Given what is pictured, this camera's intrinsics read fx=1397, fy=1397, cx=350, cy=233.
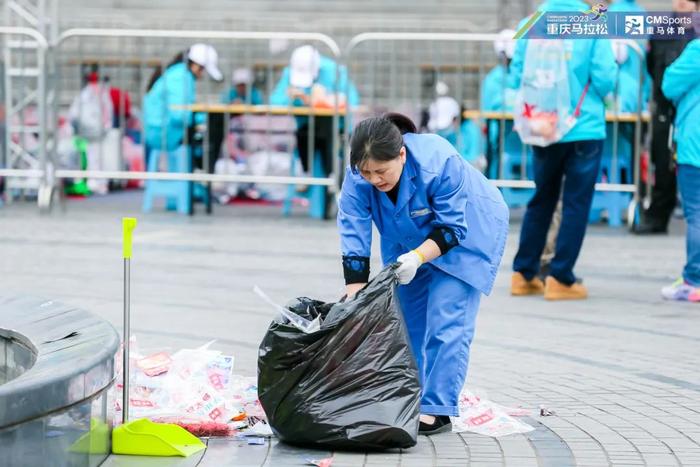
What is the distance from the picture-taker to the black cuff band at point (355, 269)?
5.09 metres

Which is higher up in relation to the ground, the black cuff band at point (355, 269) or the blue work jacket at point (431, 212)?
the blue work jacket at point (431, 212)

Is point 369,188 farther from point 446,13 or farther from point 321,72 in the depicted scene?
point 446,13

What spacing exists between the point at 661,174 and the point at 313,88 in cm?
345

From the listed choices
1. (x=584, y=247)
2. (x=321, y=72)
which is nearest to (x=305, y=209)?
(x=321, y=72)

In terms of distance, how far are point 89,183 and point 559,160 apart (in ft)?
28.0

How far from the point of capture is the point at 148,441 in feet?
15.8

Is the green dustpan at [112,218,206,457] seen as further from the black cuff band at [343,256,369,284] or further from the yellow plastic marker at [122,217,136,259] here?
the black cuff band at [343,256,369,284]

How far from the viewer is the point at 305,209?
14484 millimetres

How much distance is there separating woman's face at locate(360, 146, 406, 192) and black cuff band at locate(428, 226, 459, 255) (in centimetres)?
25

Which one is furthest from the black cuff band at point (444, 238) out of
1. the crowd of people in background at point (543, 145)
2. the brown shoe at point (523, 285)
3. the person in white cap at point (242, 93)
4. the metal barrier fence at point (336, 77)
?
the person in white cap at point (242, 93)

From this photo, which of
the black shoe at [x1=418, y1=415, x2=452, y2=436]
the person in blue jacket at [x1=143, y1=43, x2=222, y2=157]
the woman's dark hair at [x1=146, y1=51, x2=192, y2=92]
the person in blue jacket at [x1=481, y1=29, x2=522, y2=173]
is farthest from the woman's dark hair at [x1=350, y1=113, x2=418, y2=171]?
the woman's dark hair at [x1=146, y1=51, x2=192, y2=92]

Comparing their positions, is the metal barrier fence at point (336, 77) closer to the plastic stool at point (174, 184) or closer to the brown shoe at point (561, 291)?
the plastic stool at point (174, 184)

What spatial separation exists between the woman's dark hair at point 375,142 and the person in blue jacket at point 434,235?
0.02 m

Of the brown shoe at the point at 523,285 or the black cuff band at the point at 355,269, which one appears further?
the brown shoe at the point at 523,285
